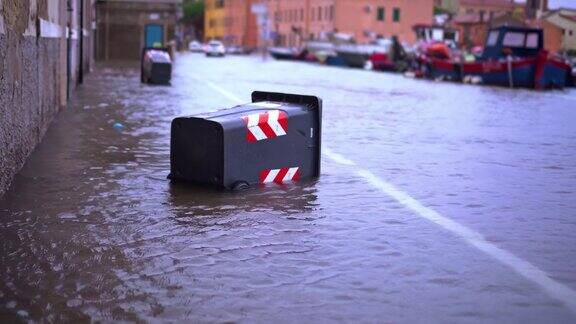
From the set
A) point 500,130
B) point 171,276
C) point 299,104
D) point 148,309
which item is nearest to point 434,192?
point 299,104

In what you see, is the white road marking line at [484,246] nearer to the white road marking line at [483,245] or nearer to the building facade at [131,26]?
the white road marking line at [483,245]

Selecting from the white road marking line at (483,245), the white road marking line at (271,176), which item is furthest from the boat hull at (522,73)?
the white road marking line at (271,176)

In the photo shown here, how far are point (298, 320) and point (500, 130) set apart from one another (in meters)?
11.1

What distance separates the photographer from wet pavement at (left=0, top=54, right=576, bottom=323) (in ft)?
15.0

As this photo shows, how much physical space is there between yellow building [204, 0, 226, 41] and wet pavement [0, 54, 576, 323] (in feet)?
452

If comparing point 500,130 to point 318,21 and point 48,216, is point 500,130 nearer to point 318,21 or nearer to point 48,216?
point 48,216

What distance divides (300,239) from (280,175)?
7.52ft

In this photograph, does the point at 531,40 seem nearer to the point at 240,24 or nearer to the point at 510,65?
the point at 510,65

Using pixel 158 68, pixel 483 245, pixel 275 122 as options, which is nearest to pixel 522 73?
pixel 158 68

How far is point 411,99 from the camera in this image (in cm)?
2394

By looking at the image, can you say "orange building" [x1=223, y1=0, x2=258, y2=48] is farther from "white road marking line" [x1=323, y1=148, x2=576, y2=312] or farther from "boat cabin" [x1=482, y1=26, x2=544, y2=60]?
"white road marking line" [x1=323, y1=148, x2=576, y2=312]

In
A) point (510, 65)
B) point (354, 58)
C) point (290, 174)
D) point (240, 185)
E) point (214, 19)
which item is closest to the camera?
point (240, 185)

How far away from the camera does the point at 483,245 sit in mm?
5977

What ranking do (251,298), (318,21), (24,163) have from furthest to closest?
(318,21) → (24,163) → (251,298)
